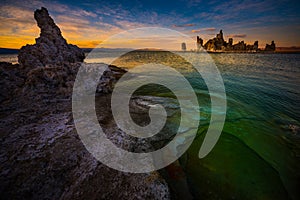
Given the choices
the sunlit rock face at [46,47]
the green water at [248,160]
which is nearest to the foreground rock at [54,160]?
the green water at [248,160]

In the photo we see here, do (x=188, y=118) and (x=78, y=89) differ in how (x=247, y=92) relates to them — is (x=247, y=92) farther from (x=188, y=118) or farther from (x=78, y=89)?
(x=78, y=89)

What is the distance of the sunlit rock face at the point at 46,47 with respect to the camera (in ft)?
42.6

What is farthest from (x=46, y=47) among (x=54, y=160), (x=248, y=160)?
(x=248, y=160)

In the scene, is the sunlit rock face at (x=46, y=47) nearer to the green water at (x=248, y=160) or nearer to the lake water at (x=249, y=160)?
the green water at (x=248, y=160)

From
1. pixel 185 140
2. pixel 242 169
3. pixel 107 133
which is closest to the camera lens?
pixel 242 169

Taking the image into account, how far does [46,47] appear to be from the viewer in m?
16.2

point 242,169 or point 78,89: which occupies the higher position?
point 78,89

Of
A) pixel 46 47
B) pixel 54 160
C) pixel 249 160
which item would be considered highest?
pixel 46 47

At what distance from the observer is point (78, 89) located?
8727 millimetres

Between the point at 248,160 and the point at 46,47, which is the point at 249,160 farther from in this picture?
the point at 46,47

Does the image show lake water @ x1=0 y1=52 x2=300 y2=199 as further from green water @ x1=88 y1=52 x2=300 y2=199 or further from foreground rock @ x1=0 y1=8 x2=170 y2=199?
foreground rock @ x1=0 y1=8 x2=170 y2=199

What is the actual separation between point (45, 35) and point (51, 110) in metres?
20.7

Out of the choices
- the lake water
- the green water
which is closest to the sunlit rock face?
the green water

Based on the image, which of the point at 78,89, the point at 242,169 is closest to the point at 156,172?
the point at 242,169
